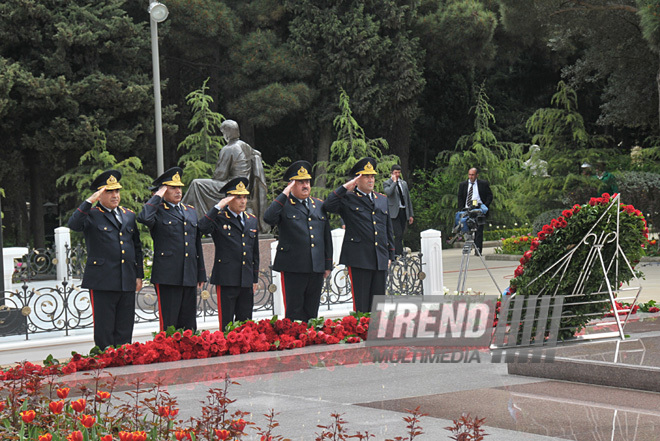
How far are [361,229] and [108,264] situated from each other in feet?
8.21

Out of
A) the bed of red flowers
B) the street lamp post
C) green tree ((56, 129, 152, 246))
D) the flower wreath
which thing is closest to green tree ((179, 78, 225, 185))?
green tree ((56, 129, 152, 246))

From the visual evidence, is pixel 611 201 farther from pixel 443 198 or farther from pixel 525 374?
pixel 443 198

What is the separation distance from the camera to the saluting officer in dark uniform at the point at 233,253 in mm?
8586

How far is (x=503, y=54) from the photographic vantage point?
31.1 m

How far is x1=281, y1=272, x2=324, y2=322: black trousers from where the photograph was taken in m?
8.70

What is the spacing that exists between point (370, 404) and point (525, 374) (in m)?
1.40

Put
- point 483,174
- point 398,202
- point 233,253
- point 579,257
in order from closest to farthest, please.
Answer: point 579,257, point 233,253, point 398,202, point 483,174

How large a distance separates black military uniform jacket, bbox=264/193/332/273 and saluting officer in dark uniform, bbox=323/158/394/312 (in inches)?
7.0

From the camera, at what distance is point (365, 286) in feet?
29.3

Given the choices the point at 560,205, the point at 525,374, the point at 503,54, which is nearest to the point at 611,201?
the point at 525,374

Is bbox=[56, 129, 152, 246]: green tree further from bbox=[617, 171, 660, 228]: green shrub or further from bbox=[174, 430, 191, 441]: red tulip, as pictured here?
bbox=[174, 430, 191, 441]: red tulip

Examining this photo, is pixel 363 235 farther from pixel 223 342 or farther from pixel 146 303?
pixel 146 303

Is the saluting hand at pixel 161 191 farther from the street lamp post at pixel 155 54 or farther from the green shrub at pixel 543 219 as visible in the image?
the green shrub at pixel 543 219

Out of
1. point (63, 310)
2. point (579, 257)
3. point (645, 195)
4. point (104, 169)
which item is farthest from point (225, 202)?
point (104, 169)
